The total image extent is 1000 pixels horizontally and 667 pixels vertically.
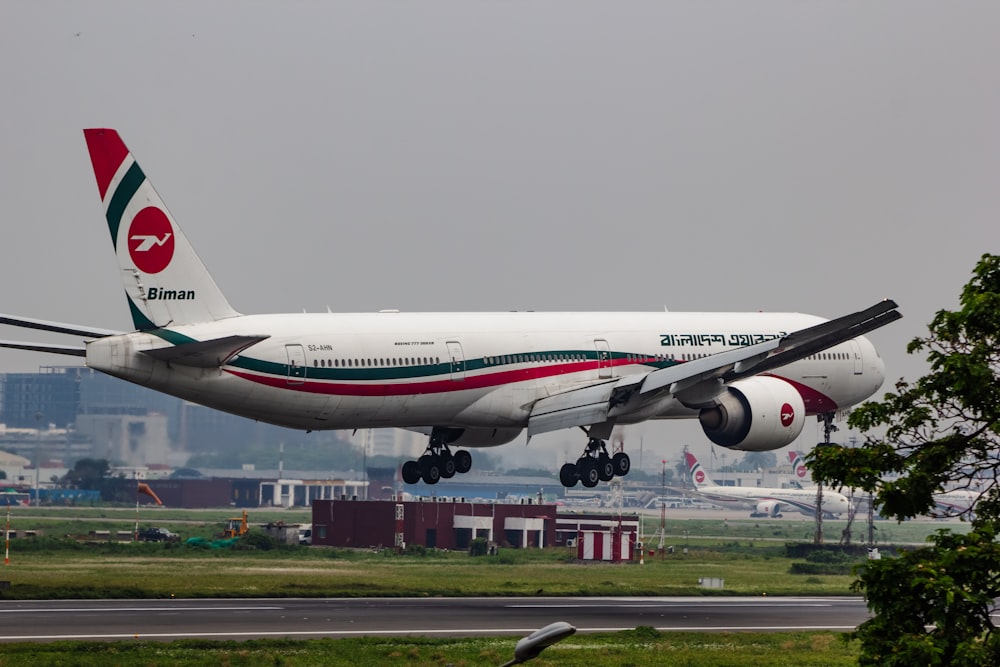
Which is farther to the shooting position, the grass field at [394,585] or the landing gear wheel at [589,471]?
the landing gear wheel at [589,471]

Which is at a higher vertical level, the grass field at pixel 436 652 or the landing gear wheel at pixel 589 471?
the landing gear wheel at pixel 589 471

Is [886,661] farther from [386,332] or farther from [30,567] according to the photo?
[30,567]

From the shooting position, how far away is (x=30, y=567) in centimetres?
6094

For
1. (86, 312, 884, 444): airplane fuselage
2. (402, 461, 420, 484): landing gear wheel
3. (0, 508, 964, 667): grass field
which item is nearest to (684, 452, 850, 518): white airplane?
(0, 508, 964, 667): grass field

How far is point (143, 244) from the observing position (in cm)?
5022

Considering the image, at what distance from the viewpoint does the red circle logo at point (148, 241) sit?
50062 millimetres

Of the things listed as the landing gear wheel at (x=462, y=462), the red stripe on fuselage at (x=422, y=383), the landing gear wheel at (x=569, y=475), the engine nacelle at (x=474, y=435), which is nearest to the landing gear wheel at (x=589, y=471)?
the landing gear wheel at (x=569, y=475)

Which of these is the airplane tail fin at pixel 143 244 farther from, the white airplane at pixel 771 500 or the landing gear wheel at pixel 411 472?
the white airplane at pixel 771 500

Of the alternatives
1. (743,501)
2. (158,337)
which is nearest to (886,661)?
(158,337)

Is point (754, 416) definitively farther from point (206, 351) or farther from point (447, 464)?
point (206, 351)

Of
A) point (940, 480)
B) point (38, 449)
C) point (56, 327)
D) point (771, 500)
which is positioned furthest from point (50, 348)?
point (771, 500)

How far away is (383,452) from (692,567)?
10181 cm

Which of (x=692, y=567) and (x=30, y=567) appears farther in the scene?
(x=692, y=567)

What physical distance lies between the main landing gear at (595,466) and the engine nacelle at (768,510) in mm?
122126
